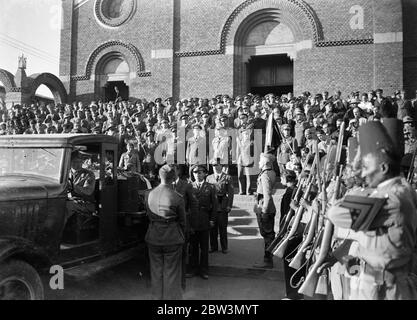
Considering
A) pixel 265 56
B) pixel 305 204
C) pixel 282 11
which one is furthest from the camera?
pixel 265 56

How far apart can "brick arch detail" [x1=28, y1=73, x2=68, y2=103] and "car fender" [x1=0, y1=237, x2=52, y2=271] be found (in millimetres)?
17186

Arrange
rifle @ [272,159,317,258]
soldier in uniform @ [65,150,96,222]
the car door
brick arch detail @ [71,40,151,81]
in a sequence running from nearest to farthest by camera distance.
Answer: rifle @ [272,159,317,258] → soldier in uniform @ [65,150,96,222] → the car door → brick arch detail @ [71,40,151,81]

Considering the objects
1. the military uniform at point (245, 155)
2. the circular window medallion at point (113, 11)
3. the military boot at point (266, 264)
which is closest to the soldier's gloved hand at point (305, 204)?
the military boot at point (266, 264)

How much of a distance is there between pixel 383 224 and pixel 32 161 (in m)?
4.12

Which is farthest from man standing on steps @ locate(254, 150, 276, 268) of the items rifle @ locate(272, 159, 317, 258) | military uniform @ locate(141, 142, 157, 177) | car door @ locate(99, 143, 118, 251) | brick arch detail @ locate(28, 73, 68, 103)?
brick arch detail @ locate(28, 73, 68, 103)

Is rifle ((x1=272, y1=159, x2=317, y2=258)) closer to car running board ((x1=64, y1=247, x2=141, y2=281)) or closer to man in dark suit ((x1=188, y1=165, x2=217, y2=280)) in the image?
man in dark suit ((x1=188, y1=165, x2=217, y2=280))

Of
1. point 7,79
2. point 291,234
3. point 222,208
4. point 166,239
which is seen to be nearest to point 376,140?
point 291,234

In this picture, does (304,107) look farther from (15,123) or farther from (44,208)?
(15,123)

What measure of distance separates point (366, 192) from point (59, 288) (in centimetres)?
360

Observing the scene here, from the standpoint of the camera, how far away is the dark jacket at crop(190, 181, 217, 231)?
6.56m

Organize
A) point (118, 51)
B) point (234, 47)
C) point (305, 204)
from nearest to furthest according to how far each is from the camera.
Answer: point (305, 204) → point (234, 47) → point (118, 51)

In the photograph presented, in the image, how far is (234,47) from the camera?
18406 mm

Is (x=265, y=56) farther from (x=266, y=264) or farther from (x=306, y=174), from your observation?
(x=306, y=174)
